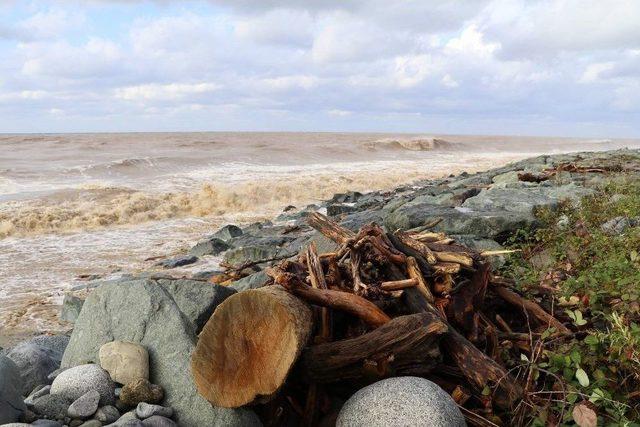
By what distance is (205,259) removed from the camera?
32.8ft

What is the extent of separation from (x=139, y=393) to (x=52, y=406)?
1.56 ft

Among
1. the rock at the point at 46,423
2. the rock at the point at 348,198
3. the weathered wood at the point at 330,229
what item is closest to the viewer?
the rock at the point at 46,423

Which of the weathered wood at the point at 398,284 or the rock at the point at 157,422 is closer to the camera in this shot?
the rock at the point at 157,422

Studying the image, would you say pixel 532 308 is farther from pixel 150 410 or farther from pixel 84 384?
Answer: pixel 84 384

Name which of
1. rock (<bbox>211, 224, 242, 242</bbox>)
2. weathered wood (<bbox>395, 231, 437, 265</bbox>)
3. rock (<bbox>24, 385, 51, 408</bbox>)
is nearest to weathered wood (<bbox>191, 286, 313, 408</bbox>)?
rock (<bbox>24, 385, 51, 408</bbox>)

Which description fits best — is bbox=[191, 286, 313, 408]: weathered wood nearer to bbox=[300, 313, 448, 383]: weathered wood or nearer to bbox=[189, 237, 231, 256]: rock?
bbox=[300, 313, 448, 383]: weathered wood

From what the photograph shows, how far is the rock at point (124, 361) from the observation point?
365 centimetres

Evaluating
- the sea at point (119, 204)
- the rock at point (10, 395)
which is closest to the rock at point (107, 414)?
the rock at point (10, 395)

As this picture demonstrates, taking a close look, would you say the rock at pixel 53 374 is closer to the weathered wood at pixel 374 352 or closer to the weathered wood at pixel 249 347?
the weathered wood at pixel 249 347

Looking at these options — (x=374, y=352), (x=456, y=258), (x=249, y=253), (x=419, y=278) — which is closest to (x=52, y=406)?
(x=374, y=352)

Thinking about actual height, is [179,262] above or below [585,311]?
below

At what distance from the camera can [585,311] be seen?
14.3 feet

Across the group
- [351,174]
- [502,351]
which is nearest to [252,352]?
[502,351]

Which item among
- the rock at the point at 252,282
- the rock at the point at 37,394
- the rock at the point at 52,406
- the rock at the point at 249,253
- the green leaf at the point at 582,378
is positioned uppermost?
the green leaf at the point at 582,378
